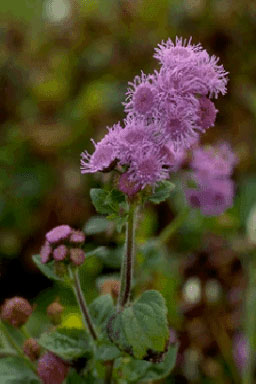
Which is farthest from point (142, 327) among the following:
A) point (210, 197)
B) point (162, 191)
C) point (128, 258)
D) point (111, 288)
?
point (210, 197)

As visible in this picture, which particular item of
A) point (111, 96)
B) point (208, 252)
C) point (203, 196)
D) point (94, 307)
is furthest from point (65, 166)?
point (94, 307)

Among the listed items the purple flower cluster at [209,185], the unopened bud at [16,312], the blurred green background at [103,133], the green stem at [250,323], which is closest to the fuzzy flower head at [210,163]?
the purple flower cluster at [209,185]

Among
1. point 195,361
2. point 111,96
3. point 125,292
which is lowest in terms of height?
point 195,361

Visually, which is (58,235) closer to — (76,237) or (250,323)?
(76,237)

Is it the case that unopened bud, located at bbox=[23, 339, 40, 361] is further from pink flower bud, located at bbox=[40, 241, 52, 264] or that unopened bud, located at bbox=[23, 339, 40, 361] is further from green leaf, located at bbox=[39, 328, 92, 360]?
pink flower bud, located at bbox=[40, 241, 52, 264]

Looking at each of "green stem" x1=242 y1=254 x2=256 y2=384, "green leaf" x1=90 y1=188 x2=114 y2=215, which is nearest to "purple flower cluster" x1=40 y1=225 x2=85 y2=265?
"green leaf" x1=90 y1=188 x2=114 y2=215

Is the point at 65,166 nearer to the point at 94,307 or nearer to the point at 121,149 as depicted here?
the point at 94,307
